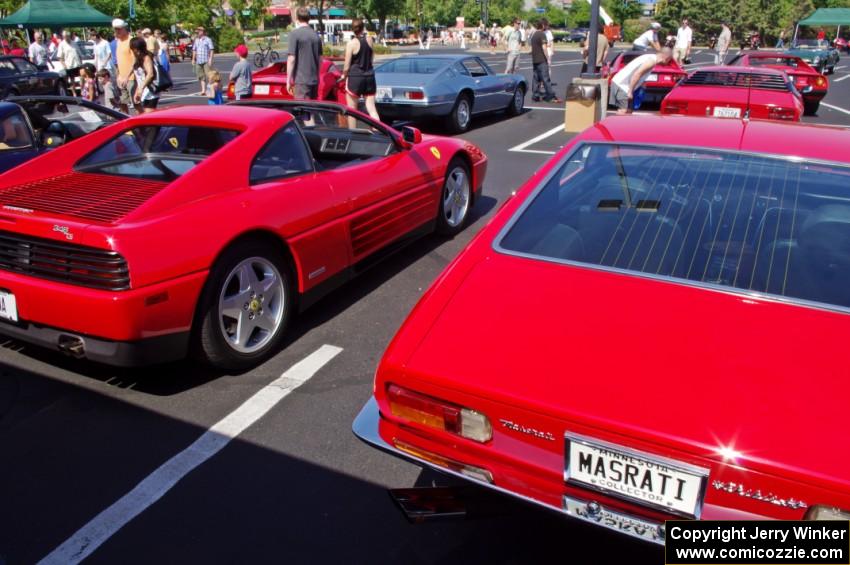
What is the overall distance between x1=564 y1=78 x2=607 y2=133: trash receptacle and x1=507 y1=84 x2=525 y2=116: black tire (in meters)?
3.01

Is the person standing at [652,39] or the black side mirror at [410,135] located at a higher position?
the person standing at [652,39]

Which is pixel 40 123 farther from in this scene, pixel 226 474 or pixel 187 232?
pixel 226 474

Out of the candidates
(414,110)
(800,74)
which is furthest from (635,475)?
(800,74)

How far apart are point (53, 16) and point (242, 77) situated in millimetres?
13650

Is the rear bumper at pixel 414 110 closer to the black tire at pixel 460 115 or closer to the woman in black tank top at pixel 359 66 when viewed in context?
the black tire at pixel 460 115

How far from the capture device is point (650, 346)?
2076 millimetres

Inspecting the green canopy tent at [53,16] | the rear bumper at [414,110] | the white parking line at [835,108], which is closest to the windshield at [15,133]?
the rear bumper at [414,110]

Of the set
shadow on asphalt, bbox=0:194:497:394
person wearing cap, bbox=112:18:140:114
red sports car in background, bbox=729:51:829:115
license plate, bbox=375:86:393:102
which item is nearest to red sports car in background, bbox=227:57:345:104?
license plate, bbox=375:86:393:102

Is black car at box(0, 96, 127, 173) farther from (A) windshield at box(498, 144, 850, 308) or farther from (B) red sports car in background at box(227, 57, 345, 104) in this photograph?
(A) windshield at box(498, 144, 850, 308)

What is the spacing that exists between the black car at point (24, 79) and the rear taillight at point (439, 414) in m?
15.2

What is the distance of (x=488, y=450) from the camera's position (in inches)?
82.7

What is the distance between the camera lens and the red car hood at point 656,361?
5.85ft

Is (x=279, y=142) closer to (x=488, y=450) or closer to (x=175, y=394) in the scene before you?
(x=175, y=394)

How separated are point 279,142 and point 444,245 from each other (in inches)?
82.0
